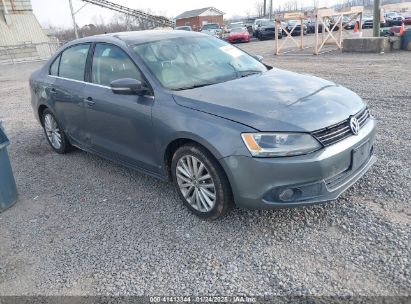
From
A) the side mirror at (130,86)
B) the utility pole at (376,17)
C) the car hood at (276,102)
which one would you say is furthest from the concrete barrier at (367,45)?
the side mirror at (130,86)

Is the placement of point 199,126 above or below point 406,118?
above

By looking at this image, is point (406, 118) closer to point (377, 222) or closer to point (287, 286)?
point (377, 222)

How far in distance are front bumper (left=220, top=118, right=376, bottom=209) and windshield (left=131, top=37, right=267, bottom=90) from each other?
1.15 m

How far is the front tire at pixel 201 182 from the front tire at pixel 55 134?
96.4 inches

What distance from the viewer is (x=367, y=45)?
1470 cm

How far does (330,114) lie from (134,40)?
7.49ft

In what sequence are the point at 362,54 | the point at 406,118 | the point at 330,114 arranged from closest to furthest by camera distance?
the point at 330,114, the point at 406,118, the point at 362,54

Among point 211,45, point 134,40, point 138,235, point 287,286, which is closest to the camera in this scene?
point 287,286

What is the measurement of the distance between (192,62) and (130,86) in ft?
2.60

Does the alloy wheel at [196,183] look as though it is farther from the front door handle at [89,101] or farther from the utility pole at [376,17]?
the utility pole at [376,17]

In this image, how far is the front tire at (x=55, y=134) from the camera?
5.30 meters

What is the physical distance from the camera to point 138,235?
11.0ft

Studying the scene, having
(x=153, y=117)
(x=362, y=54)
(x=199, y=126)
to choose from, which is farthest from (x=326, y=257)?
(x=362, y=54)

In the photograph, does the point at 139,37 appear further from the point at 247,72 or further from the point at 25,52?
the point at 25,52
